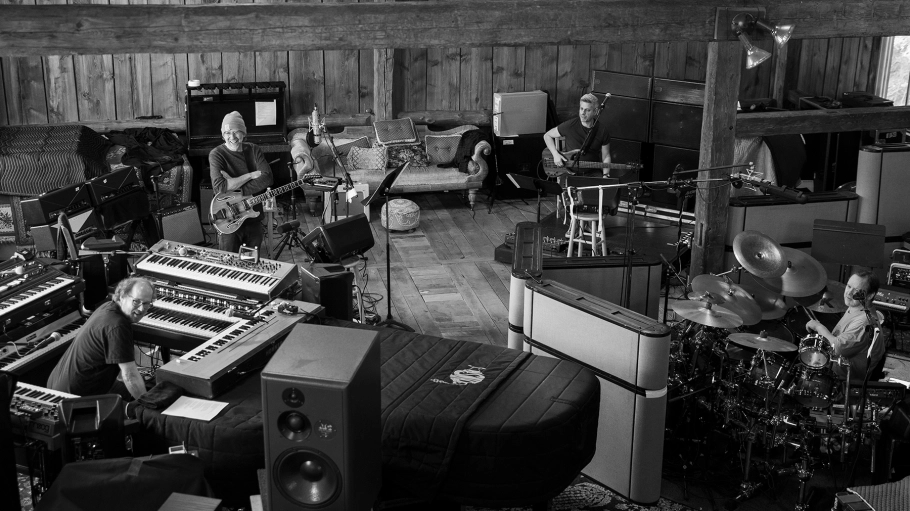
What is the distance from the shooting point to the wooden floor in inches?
315

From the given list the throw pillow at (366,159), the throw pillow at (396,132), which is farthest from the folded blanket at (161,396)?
the throw pillow at (396,132)

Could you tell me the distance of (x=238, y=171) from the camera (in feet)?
25.4

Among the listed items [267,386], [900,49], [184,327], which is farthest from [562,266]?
[900,49]

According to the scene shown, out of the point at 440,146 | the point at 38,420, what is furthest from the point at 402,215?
the point at 38,420

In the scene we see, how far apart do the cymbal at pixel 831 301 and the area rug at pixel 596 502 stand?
5.57 ft

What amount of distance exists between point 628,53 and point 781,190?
5.38 metres

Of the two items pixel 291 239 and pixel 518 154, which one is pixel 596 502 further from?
pixel 518 154

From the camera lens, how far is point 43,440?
4.51 m

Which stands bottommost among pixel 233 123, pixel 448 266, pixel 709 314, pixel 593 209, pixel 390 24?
pixel 448 266

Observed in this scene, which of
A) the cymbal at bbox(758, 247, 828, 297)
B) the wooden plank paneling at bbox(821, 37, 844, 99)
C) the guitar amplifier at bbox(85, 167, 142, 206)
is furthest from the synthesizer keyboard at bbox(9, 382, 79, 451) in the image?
the wooden plank paneling at bbox(821, 37, 844, 99)

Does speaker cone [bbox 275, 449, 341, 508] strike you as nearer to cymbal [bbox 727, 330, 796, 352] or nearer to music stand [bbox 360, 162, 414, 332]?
cymbal [bbox 727, 330, 796, 352]

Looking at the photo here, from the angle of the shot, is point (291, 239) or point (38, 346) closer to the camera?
point (38, 346)

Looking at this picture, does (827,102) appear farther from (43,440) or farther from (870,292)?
(43,440)

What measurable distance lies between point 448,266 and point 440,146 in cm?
210
